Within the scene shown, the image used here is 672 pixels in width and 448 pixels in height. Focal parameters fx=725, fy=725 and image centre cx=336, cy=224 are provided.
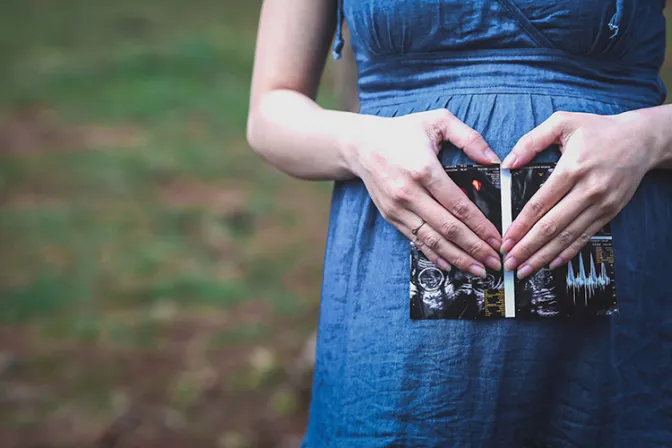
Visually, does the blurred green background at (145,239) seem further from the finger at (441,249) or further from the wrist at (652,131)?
the wrist at (652,131)

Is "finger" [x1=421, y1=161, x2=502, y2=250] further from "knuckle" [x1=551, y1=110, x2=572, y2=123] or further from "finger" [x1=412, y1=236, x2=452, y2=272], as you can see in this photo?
"knuckle" [x1=551, y1=110, x2=572, y2=123]

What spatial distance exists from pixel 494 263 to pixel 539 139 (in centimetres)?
18

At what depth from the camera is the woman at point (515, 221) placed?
3.20ft

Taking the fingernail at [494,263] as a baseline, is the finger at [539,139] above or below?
above

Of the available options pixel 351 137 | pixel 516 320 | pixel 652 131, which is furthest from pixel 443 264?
pixel 652 131

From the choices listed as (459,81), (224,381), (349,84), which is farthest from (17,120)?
(459,81)

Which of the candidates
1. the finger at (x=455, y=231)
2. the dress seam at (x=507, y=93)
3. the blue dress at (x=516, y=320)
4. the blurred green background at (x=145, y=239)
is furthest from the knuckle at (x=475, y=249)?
the blurred green background at (x=145, y=239)

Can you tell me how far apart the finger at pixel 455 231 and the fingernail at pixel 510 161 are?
0.07m

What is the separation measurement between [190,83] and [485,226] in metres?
6.99

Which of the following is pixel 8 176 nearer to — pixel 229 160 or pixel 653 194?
pixel 229 160

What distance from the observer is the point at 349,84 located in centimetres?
255

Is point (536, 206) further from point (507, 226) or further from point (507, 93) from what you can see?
point (507, 93)

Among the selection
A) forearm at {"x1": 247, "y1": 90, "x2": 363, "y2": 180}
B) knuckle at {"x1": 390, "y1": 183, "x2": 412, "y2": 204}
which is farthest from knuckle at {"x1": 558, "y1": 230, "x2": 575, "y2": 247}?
forearm at {"x1": 247, "y1": 90, "x2": 363, "y2": 180}

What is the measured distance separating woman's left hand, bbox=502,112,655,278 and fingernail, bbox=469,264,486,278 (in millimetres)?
32
